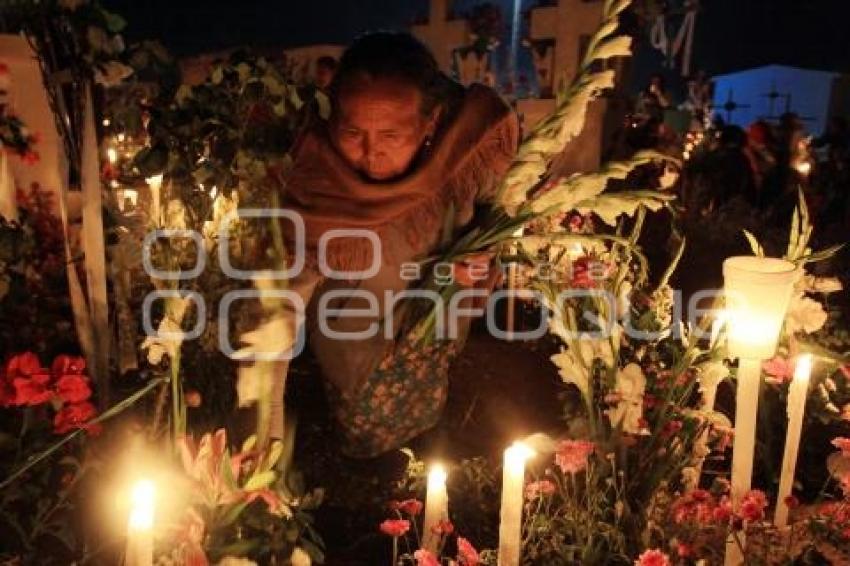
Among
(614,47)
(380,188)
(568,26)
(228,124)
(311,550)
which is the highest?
(568,26)

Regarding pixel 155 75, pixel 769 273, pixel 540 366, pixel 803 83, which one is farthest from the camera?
pixel 803 83

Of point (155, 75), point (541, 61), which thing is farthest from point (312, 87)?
point (541, 61)

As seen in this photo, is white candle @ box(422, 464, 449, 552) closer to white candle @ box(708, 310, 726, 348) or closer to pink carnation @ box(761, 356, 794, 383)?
white candle @ box(708, 310, 726, 348)

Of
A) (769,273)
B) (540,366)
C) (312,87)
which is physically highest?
(312,87)

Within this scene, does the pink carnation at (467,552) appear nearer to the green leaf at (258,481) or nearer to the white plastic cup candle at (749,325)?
the green leaf at (258,481)

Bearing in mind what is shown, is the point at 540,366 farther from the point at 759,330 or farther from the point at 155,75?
the point at 155,75

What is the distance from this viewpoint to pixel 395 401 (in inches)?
110

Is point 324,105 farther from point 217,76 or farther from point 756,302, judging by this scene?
point 756,302

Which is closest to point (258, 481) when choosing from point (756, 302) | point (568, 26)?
point (756, 302)

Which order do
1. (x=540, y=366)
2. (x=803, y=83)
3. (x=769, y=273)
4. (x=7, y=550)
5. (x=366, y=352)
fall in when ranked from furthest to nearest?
(x=803, y=83) → (x=540, y=366) → (x=366, y=352) → (x=7, y=550) → (x=769, y=273)

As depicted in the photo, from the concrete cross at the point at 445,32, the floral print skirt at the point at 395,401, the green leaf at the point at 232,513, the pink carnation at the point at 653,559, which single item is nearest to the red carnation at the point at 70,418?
the green leaf at the point at 232,513

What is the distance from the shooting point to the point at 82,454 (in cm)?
230

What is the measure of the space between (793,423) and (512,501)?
829 millimetres

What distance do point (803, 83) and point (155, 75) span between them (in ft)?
49.8
